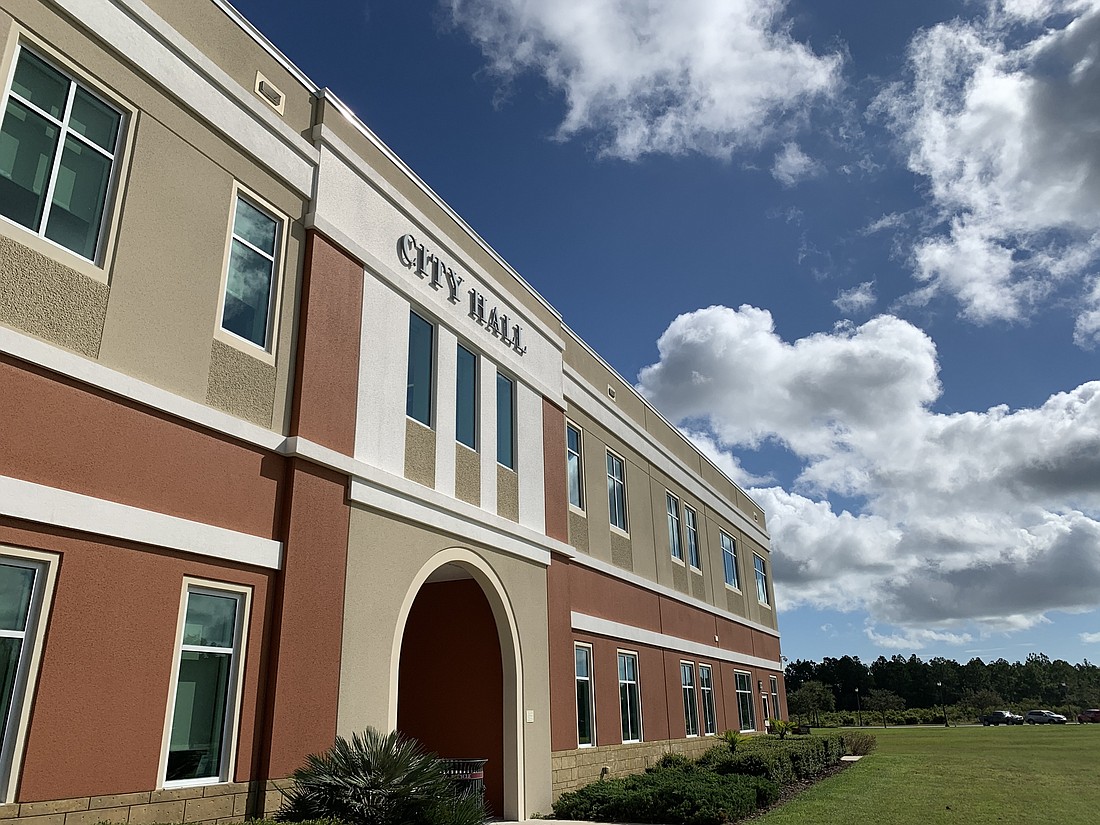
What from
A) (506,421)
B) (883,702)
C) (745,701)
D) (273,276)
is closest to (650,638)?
(506,421)

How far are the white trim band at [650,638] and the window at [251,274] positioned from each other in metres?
9.79

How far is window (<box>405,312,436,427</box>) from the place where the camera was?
13516mm

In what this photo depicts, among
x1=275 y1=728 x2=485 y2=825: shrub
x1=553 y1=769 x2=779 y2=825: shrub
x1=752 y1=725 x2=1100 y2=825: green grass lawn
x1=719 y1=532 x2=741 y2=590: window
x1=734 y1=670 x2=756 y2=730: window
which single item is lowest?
x1=752 y1=725 x2=1100 y2=825: green grass lawn

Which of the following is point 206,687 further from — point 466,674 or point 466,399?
point 466,399

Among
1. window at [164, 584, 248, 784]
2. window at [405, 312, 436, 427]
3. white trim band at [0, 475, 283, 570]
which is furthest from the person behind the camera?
window at [405, 312, 436, 427]

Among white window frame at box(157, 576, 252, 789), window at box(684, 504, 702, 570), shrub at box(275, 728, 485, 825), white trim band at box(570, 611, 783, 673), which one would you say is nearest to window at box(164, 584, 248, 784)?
white window frame at box(157, 576, 252, 789)

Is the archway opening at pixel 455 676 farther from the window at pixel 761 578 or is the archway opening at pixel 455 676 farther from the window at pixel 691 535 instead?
the window at pixel 761 578

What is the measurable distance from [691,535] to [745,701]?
24.5 ft

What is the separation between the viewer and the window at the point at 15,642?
22.6ft

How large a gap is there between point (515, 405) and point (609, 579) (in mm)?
5609

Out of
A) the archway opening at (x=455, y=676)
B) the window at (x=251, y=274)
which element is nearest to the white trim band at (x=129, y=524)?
the window at (x=251, y=274)

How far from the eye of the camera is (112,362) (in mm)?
8430

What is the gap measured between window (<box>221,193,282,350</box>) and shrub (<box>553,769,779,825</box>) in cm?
1019

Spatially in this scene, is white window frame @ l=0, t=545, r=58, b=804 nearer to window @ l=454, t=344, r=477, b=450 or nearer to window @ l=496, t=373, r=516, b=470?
window @ l=454, t=344, r=477, b=450
